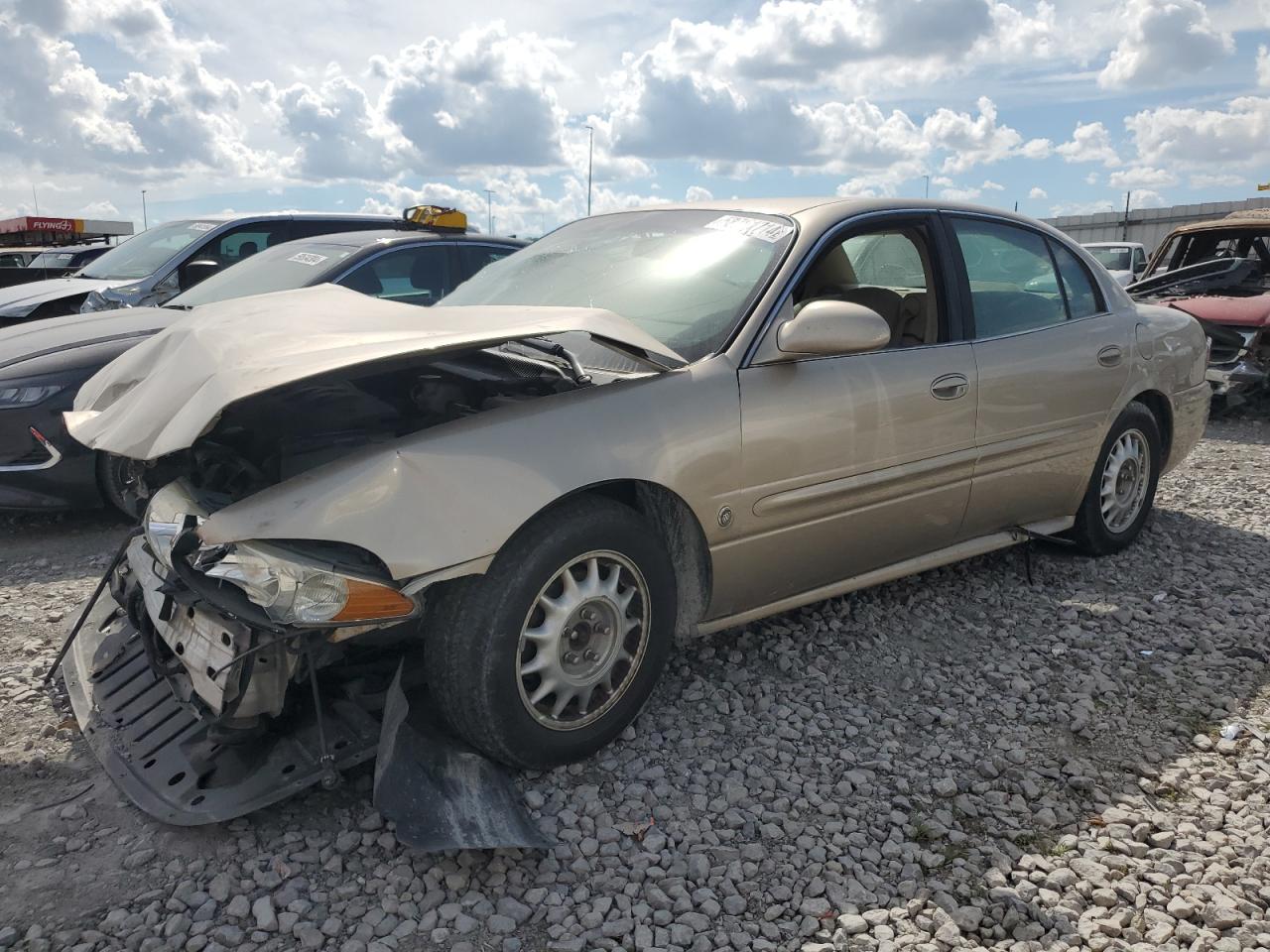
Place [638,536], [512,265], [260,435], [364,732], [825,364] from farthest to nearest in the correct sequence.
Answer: [512,265] < [825,364] < [260,435] < [638,536] < [364,732]

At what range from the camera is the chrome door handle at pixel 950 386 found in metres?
3.53

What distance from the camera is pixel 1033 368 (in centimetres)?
391

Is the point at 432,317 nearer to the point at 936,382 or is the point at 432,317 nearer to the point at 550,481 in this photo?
the point at 550,481

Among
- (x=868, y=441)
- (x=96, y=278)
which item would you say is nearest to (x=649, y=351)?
(x=868, y=441)

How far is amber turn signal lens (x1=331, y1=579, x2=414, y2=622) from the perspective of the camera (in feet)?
7.47

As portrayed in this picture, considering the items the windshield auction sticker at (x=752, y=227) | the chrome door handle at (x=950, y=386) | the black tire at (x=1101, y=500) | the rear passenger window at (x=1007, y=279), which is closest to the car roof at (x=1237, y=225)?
the black tire at (x=1101, y=500)

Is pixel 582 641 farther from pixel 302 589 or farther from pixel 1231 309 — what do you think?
pixel 1231 309

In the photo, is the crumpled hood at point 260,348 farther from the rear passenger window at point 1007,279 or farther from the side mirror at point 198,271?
the side mirror at point 198,271

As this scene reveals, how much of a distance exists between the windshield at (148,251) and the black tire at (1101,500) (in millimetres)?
6412

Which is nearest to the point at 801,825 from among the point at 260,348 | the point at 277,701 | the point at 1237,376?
the point at 277,701

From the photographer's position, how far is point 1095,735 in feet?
10.2

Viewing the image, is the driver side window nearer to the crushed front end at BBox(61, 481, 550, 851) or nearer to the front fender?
the front fender

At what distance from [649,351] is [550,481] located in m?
0.54

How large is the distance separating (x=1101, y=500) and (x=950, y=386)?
1427 mm
